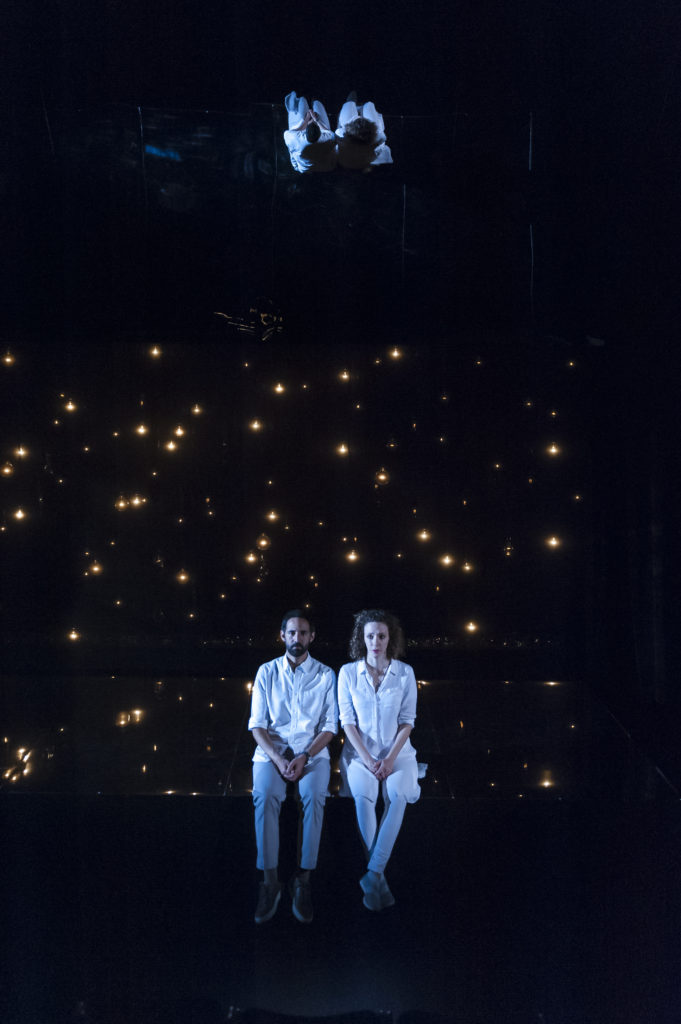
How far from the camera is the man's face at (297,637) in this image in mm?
2969

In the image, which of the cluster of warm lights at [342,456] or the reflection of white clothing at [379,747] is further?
the cluster of warm lights at [342,456]

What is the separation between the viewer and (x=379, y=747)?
2885mm

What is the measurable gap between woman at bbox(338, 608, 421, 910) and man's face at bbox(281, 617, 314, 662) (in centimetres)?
20

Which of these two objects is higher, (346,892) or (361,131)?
(361,131)

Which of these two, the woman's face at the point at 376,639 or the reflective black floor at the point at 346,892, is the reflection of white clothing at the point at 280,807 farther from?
the woman's face at the point at 376,639

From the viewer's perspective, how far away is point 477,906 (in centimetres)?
263

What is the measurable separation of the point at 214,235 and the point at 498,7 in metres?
1.85

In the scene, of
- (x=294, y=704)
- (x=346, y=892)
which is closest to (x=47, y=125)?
(x=294, y=704)

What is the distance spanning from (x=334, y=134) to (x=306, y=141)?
0.15 m

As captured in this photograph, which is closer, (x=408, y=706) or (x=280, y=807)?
(x=280, y=807)

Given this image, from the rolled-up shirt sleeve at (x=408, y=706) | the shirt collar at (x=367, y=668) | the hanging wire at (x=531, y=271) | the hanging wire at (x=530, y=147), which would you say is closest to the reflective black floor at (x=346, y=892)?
the rolled-up shirt sleeve at (x=408, y=706)

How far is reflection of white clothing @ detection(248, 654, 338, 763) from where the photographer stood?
9.52ft

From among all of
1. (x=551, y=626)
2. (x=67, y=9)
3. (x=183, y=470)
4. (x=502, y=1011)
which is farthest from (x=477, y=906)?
(x=67, y=9)

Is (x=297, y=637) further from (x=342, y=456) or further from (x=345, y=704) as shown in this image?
(x=342, y=456)
